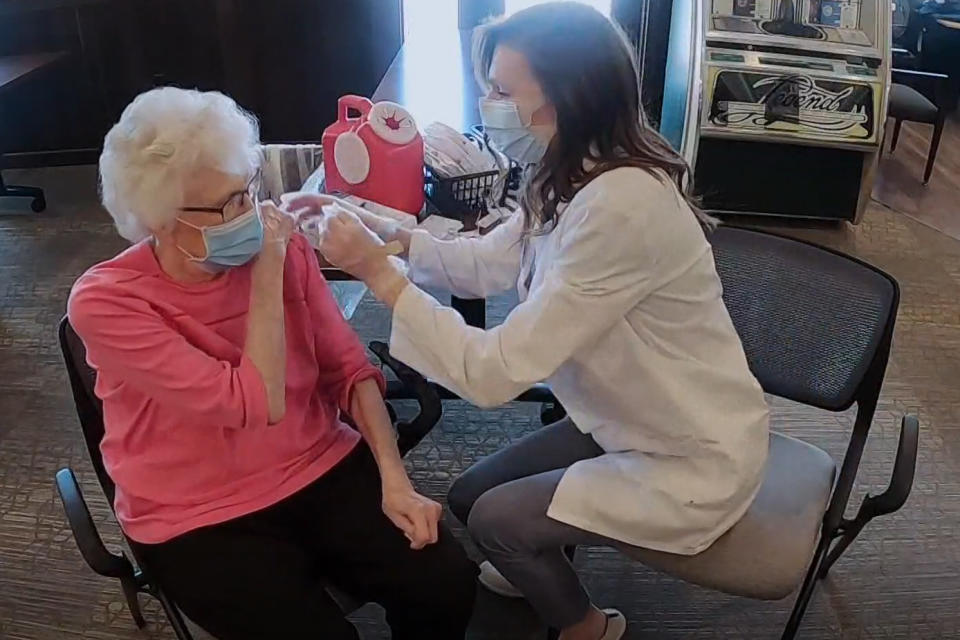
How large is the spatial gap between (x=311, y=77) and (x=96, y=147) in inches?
40.1

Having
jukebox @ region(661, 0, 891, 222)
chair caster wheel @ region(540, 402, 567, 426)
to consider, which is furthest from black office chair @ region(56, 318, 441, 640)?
jukebox @ region(661, 0, 891, 222)

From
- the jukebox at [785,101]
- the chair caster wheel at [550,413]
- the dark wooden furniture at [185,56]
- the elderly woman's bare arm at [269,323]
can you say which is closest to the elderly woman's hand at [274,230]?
the elderly woman's bare arm at [269,323]

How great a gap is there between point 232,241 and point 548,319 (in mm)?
459

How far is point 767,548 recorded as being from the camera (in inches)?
53.0

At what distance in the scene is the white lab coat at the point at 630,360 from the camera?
119 cm

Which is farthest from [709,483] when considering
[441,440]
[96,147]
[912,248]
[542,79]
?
[96,147]

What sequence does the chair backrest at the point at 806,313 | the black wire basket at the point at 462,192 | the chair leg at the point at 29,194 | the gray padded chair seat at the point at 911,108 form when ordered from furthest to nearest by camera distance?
the gray padded chair seat at the point at 911,108, the chair leg at the point at 29,194, the black wire basket at the point at 462,192, the chair backrest at the point at 806,313

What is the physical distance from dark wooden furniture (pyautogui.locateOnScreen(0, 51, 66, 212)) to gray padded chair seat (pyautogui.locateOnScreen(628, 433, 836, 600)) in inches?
121

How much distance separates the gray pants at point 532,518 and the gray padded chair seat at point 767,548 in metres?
0.12

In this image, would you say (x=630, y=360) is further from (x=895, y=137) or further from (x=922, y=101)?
(x=895, y=137)

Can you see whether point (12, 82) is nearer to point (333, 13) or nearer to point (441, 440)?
point (333, 13)

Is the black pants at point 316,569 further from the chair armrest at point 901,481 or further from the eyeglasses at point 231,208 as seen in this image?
the chair armrest at point 901,481

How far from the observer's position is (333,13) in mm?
4000

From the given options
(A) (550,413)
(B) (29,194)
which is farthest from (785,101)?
(B) (29,194)
